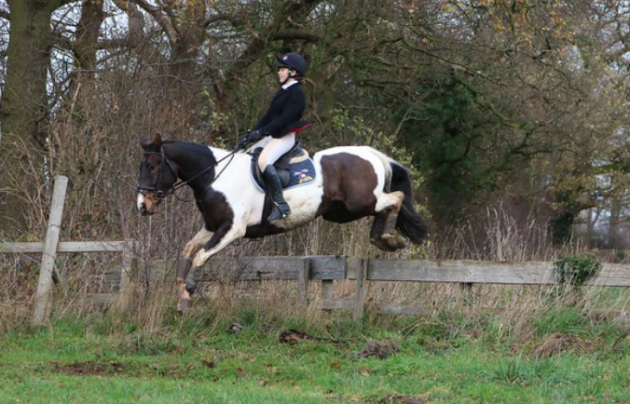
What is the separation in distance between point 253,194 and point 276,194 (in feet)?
0.95

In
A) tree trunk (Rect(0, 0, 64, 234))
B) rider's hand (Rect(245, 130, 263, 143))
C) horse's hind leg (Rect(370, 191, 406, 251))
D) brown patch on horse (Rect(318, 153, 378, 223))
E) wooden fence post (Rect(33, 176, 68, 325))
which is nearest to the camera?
rider's hand (Rect(245, 130, 263, 143))

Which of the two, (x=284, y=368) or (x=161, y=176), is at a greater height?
(x=161, y=176)

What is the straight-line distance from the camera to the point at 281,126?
10094 millimetres

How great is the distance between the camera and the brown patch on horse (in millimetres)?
10453

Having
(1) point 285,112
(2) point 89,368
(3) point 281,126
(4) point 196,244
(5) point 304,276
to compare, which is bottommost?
(2) point 89,368

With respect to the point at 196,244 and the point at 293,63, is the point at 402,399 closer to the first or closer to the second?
the point at 196,244

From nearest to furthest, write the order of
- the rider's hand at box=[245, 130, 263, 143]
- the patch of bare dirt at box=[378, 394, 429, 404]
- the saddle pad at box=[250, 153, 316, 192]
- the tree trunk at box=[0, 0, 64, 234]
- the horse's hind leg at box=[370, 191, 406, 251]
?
the patch of bare dirt at box=[378, 394, 429, 404] → the rider's hand at box=[245, 130, 263, 143] → the saddle pad at box=[250, 153, 316, 192] → the horse's hind leg at box=[370, 191, 406, 251] → the tree trunk at box=[0, 0, 64, 234]

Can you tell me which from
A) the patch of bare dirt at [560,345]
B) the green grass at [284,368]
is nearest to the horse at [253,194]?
the green grass at [284,368]

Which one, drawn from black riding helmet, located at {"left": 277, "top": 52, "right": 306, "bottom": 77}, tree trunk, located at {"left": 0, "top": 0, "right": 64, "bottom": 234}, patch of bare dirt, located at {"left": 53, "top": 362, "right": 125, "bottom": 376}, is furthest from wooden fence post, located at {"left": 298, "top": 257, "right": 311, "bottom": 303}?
tree trunk, located at {"left": 0, "top": 0, "right": 64, "bottom": 234}

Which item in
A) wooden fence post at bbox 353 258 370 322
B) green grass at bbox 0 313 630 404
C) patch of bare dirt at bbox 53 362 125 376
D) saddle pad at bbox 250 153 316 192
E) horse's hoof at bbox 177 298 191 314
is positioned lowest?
patch of bare dirt at bbox 53 362 125 376

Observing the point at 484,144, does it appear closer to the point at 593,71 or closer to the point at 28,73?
the point at 593,71

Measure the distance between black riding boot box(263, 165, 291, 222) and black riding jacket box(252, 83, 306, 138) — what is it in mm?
429

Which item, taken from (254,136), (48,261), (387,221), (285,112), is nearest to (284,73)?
(285,112)

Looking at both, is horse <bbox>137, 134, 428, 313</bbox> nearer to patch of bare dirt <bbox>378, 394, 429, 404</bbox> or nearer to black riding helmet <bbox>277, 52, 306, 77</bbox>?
black riding helmet <bbox>277, 52, 306, 77</bbox>
